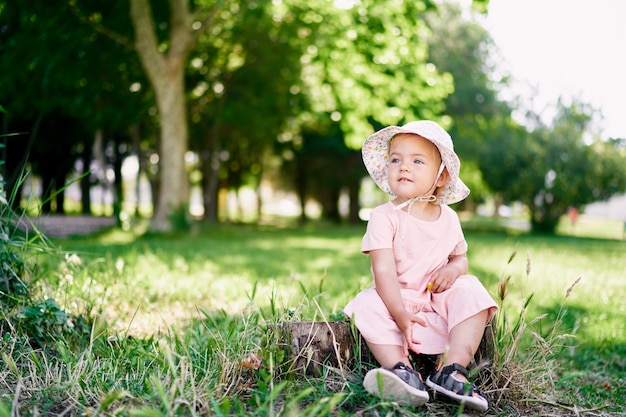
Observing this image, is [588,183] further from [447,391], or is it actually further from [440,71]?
[447,391]

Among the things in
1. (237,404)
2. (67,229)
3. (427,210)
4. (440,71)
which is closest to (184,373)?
(237,404)

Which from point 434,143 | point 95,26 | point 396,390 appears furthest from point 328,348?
point 95,26

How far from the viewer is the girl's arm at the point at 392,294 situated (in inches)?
116

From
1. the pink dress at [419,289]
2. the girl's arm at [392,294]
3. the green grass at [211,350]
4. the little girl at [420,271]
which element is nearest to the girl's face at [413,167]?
the little girl at [420,271]

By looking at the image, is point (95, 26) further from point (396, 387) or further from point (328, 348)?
point (396, 387)

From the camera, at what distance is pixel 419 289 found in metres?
3.19

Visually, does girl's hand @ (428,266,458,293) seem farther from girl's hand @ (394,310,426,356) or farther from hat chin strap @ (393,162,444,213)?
hat chin strap @ (393,162,444,213)

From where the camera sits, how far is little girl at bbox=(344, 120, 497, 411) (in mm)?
2969

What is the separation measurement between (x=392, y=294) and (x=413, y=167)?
66 cm

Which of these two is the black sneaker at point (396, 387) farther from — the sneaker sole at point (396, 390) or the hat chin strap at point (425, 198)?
the hat chin strap at point (425, 198)

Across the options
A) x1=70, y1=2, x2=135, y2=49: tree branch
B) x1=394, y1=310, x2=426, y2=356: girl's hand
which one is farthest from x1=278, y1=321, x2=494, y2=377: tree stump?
x1=70, y1=2, x2=135, y2=49: tree branch

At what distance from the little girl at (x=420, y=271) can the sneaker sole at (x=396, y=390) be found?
0.14m

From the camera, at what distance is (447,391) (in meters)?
2.72

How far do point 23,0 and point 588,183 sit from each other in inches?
899
